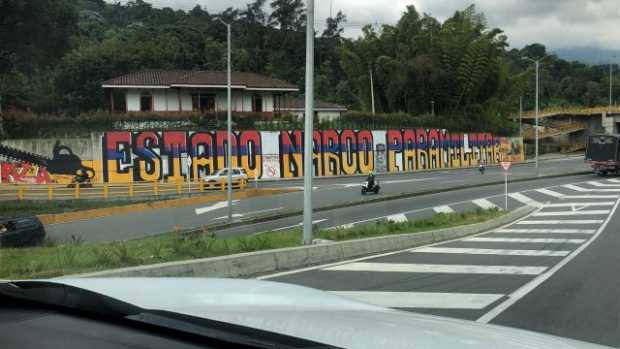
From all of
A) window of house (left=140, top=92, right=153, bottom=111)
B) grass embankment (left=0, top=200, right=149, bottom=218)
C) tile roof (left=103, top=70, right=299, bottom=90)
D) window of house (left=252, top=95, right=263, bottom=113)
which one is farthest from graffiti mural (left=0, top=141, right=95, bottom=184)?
window of house (left=252, top=95, right=263, bottom=113)

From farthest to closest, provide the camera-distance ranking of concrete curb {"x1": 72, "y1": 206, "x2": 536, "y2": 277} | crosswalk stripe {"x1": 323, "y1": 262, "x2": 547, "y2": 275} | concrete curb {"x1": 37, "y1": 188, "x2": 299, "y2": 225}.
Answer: concrete curb {"x1": 37, "y1": 188, "x2": 299, "y2": 225} → crosswalk stripe {"x1": 323, "y1": 262, "x2": 547, "y2": 275} → concrete curb {"x1": 72, "y1": 206, "x2": 536, "y2": 277}

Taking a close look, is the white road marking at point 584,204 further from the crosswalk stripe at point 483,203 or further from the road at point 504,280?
the road at point 504,280

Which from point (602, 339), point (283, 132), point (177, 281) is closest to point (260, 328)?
point (177, 281)

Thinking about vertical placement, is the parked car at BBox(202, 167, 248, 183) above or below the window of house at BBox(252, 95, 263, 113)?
below

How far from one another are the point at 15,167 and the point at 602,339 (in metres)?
41.3

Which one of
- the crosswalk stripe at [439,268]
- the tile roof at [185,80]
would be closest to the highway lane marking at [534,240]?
the crosswalk stripe at [439,268]

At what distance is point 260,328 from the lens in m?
2.46

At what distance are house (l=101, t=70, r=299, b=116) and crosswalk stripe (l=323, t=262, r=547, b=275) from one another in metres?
40.6

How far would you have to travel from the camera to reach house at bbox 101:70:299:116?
51.0 meters

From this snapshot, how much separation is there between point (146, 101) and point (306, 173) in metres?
42.3

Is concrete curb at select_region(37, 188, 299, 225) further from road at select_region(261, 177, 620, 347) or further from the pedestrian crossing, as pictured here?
road at select_region(261, 177, 620, 347)

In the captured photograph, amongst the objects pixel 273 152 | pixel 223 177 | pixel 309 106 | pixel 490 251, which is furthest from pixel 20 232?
pixel 273 152

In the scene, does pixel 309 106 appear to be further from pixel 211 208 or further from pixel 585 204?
pixel 585 204

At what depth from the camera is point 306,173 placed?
12.7 meters
